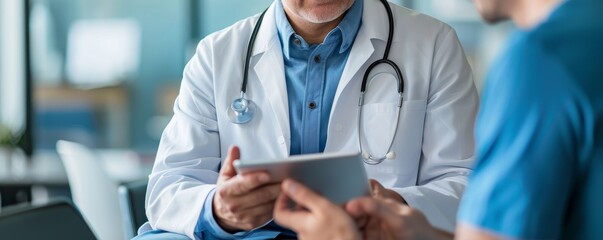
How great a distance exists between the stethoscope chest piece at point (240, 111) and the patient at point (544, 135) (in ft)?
3.14

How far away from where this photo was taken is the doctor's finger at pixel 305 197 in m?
1.32

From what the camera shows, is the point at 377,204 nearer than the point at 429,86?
Yes

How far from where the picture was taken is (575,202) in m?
1.13

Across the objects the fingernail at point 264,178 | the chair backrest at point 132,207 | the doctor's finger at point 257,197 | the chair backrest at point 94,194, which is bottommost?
the chair backrest at point 94,194

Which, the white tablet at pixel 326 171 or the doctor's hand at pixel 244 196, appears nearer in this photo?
the white tablet at pixel 326 171

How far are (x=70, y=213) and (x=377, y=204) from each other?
0.89 meters

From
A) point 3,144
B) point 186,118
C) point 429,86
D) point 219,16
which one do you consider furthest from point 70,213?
point 219,16

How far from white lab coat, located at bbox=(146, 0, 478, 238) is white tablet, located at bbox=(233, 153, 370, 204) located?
525 millimetres

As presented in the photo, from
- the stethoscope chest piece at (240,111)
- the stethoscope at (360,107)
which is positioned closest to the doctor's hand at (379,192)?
the stethoscope at (360,107)

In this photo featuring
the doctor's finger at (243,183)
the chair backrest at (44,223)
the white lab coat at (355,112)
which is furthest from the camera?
the white lab coat at (355,112)

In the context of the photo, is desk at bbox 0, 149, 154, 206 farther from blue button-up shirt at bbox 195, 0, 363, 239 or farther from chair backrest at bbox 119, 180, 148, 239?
blue button-up shirt at bbox 195, 0, 363, 239

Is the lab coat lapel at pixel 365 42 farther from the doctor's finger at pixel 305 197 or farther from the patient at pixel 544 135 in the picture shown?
the patient at pixel 544 135

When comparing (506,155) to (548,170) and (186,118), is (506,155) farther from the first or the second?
(186,118)

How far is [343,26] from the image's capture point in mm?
2096
